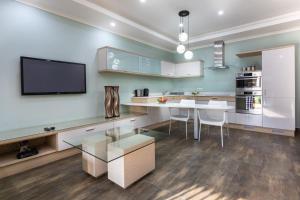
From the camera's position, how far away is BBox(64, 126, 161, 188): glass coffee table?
6.13ft

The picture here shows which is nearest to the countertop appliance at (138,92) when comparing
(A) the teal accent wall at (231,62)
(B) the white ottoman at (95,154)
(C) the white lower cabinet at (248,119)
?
(A) the teal accent wall at (231,62)

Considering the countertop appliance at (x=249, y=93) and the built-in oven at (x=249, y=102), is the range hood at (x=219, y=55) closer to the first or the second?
the countertop appliance at (x=249, y=93)

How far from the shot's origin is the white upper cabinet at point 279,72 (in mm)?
3818

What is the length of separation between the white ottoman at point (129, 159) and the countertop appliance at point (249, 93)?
352 centimetres

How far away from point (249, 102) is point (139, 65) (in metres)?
3.24

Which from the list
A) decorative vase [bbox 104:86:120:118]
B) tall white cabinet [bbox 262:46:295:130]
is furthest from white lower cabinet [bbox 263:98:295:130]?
decorative vase [bbox 104:86:120:118]

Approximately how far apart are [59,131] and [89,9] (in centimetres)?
232

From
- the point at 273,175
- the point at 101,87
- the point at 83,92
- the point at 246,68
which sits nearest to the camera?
the point at 273,175

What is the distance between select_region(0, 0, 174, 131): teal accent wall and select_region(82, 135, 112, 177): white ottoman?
1.45 meters

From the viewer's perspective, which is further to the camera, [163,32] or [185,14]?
[163,32]

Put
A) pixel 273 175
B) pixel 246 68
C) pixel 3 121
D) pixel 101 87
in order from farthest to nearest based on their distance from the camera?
pixel 246 68 < pixel 101 87 < pixel 3 121 < pixel 273 175

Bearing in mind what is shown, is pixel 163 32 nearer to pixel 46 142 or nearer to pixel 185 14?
pixel 185 14

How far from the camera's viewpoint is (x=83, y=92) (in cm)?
357

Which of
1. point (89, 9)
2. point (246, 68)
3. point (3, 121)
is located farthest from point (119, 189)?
point (246, 68)
